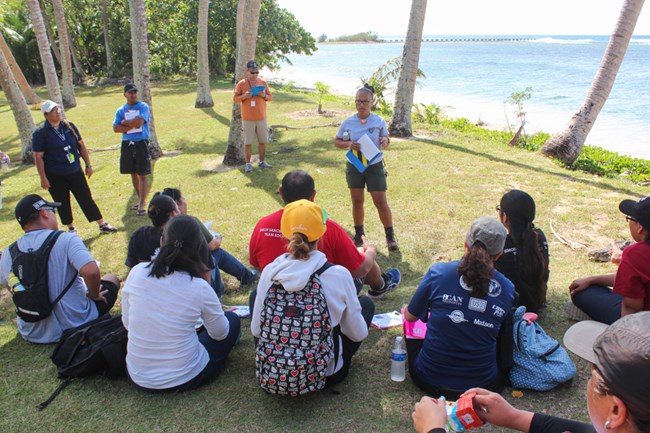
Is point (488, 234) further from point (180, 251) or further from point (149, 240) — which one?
point (149, 240)

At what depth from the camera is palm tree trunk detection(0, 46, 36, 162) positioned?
11016 millimetres

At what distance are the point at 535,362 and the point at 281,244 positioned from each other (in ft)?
6.71

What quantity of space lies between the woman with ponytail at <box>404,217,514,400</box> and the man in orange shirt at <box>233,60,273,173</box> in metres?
7.00

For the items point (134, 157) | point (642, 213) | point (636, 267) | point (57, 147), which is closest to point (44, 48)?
point (134, 157)

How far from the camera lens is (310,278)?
307 centimetres

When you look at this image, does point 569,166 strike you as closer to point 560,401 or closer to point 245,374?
point 560,401

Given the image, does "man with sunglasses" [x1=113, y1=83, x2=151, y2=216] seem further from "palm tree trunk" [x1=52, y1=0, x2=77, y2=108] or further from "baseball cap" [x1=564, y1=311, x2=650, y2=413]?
"palm tree trunk" [x1=52, y1=0, x2=77, y2=108]

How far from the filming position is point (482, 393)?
6.95ft

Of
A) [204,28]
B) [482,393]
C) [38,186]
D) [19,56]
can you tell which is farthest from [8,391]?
[19,56]

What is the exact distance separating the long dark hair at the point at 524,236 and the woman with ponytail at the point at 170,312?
8.02ft

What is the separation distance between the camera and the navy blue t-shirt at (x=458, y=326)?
3.14 metres

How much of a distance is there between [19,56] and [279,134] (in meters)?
23.8

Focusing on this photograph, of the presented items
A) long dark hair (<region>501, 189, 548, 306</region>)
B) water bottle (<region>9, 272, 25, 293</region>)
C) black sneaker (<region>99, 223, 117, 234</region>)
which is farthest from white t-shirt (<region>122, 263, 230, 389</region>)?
black sneaker (<region>99, 223, 117, 234</region>)

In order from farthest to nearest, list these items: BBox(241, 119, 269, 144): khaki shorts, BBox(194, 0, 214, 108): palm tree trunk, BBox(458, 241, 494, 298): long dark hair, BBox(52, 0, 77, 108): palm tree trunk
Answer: BBox(52, 0, 77, 108): palm tree trunk
BBox(194, 0, 214, 108): palm tree trunk
BBox(241, 119, 269, 144): khaki shorts
BBox(458, 241, 494, 298): long dark hair
